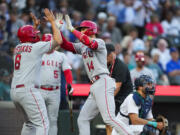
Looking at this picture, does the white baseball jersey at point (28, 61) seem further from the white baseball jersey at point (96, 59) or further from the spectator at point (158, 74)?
the spectator at point (158, 74)

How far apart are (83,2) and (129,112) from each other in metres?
9.98

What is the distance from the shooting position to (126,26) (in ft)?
50.4

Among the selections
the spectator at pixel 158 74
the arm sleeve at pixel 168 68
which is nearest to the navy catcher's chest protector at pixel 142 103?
the spectator at pixel 158 74

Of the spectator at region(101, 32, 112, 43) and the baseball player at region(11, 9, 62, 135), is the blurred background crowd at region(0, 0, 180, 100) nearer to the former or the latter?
the spectator at region(101, 32, 112, 43)

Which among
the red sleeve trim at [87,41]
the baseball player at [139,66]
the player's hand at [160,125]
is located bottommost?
the player's hand at [160,125]

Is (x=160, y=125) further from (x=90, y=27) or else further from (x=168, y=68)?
(x=168, y=68)

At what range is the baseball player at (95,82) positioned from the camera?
6988 millimetres

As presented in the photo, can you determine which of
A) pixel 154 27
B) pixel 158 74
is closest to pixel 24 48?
pixel 158 74

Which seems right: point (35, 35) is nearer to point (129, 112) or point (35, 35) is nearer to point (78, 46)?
point (78, 46)

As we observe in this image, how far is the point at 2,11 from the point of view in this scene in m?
14.0

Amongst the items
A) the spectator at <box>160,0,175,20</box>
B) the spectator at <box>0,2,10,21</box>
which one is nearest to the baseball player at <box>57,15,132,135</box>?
the spectator at <box>0,2,10,21</box>

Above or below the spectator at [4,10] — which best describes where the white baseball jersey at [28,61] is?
below

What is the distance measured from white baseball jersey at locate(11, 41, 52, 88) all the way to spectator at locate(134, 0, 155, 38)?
29.7 ft

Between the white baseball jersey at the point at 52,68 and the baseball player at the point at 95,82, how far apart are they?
1190 millimetres
